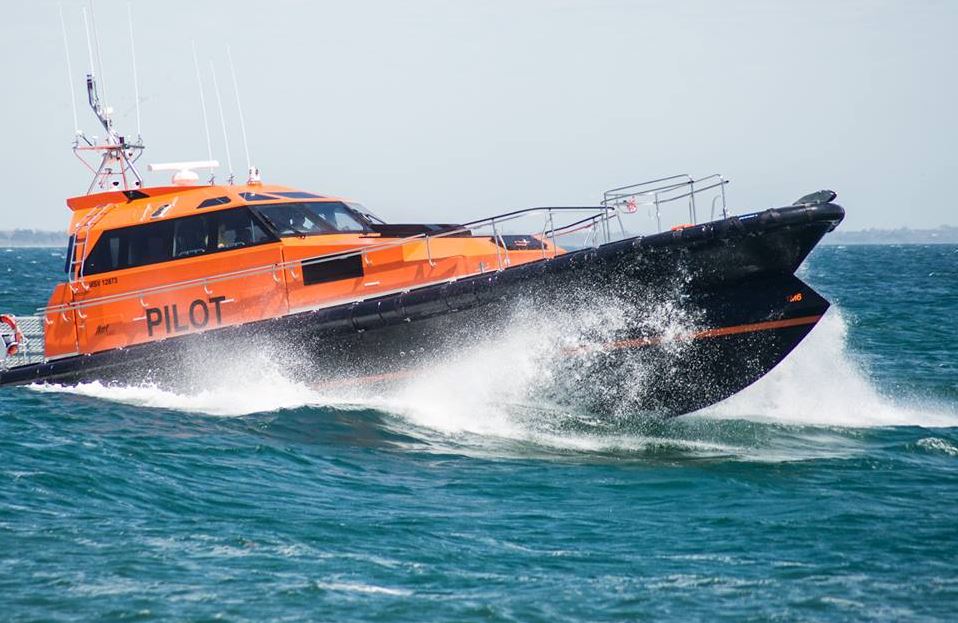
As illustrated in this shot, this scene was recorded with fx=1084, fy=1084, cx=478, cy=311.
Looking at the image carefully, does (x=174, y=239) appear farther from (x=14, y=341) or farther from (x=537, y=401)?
(x=537, y=401)

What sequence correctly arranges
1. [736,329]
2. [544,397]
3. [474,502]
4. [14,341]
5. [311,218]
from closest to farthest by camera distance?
[474,502]
[736,329]
[544,397]
[311,218]
[14,341]

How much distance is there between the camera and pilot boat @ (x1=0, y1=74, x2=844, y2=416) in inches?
379

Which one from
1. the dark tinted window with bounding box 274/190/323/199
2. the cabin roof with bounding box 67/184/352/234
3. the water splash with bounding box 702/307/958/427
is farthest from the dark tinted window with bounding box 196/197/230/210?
the water splash with bounding box 702/307/958/427

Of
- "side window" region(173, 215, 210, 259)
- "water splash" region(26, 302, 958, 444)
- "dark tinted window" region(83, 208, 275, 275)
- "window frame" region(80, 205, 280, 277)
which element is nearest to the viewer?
"water splash" region(26, 302, 958, 444)

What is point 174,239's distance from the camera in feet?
38.2

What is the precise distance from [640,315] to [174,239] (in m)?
5.16

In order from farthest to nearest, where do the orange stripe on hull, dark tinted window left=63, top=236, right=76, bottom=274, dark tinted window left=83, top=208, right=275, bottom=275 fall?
dark tinted window left=63, top=236, right=76, bottom=274
dark tinted window left=83, top=208, right=275, bottom=275
the orange stripe on hull

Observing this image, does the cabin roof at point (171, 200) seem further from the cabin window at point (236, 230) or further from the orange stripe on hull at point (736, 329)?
the orange stripe on hull at point (736, 329)

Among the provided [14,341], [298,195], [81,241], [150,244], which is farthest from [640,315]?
[14,341]

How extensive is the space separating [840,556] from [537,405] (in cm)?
432

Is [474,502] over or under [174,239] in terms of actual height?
under

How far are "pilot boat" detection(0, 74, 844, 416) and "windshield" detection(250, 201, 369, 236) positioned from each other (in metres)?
0.02

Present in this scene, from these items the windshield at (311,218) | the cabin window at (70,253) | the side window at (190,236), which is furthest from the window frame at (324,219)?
the cabin window at (70,253)

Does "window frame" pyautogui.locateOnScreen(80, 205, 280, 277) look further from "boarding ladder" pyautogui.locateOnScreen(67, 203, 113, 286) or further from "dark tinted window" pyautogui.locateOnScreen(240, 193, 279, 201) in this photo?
"dark tinted window" pyautogui.locateOnScreen(240, 193, 279, 201)
